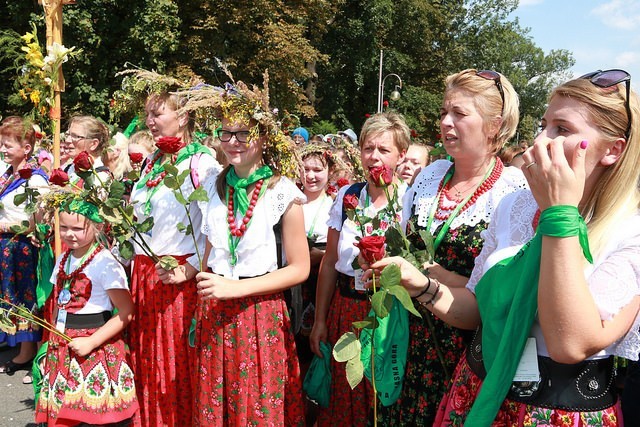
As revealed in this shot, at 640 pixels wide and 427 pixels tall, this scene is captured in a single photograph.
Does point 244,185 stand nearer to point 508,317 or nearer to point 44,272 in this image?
point 508,317

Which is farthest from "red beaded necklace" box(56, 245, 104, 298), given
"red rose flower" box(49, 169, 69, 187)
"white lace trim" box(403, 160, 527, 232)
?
"white lace trim" box(403, 160, 527, 232)

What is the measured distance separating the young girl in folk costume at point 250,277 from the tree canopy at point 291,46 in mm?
2343

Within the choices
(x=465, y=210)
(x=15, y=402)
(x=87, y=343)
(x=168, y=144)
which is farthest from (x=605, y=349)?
(x=15, y=402)

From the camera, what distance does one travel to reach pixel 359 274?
278cm

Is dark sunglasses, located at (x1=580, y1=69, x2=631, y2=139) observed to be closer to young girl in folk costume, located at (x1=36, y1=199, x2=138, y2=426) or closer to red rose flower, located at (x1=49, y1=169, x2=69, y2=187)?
red rose flower, located at (x1=49, y1=169, x2=69, y2=187)

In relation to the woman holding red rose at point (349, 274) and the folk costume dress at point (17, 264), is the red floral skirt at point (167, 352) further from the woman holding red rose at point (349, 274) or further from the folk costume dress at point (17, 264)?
the folk costume dress at point (17, 264)

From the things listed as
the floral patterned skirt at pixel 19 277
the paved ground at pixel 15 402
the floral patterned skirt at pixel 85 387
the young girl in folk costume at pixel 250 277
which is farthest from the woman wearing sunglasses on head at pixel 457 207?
the floral patterned skirt at pixel 19 277

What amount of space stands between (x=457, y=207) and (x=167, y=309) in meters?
1.79

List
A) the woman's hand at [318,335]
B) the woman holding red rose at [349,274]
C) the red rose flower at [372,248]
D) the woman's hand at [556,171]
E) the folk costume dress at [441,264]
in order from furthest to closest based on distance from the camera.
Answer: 1. the woman's hand at [318,335]
2. the woman holding red rose at [349,274]
3. the folk costume dress at [441,264]
4. the red rose flower at [372,248]
5. the woman's hand at [556,171]

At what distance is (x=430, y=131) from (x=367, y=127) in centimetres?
2622

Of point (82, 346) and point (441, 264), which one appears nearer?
point (441, 264)

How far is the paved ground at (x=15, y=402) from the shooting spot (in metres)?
4.00

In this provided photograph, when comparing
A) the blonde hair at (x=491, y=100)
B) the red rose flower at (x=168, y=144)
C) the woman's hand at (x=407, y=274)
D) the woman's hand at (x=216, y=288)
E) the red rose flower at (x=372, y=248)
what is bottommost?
the woman's hand at (x=216, y=288)

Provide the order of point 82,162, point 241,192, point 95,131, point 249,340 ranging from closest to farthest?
1. point 82,162
2. point 249,340
3. point 241,192
4. point 95,131
